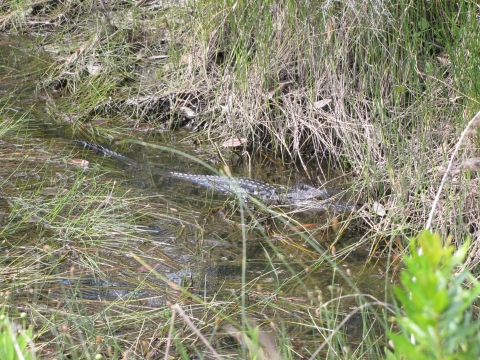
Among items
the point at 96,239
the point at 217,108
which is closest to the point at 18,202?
the point at 96,239

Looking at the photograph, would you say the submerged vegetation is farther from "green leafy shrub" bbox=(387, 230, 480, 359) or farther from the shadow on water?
"green leafy shrub" bbox=(387, 230, 480, 359)

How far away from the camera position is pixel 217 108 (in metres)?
4.43

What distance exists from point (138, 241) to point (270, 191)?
1.10m

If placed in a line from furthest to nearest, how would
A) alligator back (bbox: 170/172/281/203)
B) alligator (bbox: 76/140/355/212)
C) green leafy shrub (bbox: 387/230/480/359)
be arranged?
1. alligator back (bbox: 170/172/281/203)
2. alligator (bbox: 76/140/355/212)
3. green leafy shrub (bbox: 387/230/480/359)

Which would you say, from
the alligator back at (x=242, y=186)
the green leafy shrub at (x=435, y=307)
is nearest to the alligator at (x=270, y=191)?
the alligator back at (x=242, y=186)

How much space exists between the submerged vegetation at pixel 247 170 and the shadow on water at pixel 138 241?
0.04 feet

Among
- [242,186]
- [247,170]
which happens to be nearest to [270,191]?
[242,186]

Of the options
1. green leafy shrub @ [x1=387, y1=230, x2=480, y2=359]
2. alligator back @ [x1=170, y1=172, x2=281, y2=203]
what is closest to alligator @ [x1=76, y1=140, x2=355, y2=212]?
alligator back @ [x1=170, y1=172, x2=281, y2=203]

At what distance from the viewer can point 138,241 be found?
295cm

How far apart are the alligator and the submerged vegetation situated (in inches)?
3.8

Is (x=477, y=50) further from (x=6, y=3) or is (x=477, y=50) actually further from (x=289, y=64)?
(x=6, y=3)

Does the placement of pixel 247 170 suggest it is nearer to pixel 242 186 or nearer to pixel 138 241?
pixel 242 186

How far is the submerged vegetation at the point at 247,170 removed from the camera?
223 centimetres

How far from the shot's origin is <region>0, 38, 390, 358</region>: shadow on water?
245 centimetres
